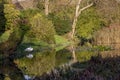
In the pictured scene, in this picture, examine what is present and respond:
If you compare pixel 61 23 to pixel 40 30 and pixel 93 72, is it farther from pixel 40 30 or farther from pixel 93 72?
pixel 93 72

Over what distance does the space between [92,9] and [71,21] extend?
5.34 feet

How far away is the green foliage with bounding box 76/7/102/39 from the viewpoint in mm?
25297

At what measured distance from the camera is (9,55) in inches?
825

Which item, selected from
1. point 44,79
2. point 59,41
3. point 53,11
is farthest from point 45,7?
point 44,79

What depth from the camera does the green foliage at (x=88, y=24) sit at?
25.3m

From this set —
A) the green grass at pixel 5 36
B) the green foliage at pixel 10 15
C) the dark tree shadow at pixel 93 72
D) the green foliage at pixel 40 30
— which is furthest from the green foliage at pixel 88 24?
the dark tree shadow at pixel 93 72

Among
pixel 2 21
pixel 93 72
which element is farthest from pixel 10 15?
pixel 93 72

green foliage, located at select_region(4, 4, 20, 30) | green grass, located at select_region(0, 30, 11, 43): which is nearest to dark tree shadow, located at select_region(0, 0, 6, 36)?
green foliage, located at select_region(4, 4, 20, 30)

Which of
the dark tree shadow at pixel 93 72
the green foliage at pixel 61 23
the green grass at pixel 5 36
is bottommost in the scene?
the green grass at pixel 5 36

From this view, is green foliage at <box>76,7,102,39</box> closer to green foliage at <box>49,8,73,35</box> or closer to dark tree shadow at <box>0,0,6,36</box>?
green foliage at <box>49,8,73,35</box>

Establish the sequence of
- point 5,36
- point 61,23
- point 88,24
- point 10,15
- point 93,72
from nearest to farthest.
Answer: point 93,72, point 5,36, point 10,15, point 88,24, point 61,23

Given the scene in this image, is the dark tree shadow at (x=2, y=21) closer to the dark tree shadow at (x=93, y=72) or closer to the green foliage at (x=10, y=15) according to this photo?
the green foliage at (x=10, y=15)

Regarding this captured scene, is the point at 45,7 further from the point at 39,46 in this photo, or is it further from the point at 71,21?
the point at 39,46

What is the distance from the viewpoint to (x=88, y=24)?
25.3 meters
